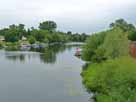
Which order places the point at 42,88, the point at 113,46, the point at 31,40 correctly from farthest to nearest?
the point at 31,40 → the point at 113,46 → the point at 42,88

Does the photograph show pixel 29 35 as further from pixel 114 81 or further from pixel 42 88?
pixel 114 81

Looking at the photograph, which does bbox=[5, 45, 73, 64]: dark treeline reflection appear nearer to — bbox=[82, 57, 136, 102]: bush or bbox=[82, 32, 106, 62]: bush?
bbox=[82, 32, 106, 62]: bush

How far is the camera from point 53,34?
17400 cm

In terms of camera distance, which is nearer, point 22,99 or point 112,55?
point 22,99

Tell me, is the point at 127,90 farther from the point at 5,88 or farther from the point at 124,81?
the point at 5,88

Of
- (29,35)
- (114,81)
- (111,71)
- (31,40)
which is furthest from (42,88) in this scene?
(29,35)

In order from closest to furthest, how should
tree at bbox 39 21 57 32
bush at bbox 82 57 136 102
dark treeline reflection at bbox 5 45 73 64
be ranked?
bush at bbox 82 57 136 102 → dark treeline reflection at bbox 5 45 73 64 → tree at bbox 39 21 57 32

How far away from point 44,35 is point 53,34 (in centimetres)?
1566

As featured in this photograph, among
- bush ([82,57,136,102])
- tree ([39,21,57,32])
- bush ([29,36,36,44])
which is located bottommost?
bush ([29,36,36,44])

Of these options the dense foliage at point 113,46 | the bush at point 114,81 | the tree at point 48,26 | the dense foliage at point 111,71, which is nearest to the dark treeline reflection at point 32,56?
the dense foliage at point 111,71

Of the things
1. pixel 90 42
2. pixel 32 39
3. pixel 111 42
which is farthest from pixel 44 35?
pixel 111 42

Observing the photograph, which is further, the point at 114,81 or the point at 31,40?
the point at 31,40

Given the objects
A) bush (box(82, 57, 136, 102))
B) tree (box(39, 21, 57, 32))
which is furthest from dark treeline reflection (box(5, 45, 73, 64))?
tree (box(39, 21, 57, 32))

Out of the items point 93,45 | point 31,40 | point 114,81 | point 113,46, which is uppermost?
point 113,46
